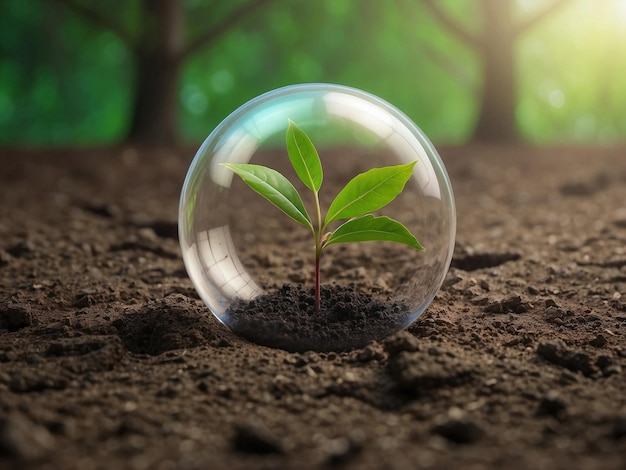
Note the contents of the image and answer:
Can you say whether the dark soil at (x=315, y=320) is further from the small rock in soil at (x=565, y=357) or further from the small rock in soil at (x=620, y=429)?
the small rock in soil at (x=620, y=429)

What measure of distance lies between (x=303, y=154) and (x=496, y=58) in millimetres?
6285

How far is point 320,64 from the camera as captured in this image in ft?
45.9

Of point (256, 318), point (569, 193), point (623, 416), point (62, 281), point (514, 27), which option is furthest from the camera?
point (514, 27)

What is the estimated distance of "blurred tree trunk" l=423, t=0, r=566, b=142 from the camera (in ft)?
28.4

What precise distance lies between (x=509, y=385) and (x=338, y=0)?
10.3m

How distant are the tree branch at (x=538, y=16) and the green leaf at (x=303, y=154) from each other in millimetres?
5986

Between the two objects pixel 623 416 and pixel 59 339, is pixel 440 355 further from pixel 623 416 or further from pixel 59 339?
pixel 59 339

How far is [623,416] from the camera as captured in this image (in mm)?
2342

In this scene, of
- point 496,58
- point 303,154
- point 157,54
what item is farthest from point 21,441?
point 496,58

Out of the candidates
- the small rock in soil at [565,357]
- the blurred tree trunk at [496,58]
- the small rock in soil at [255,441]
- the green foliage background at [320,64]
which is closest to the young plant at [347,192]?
the small rock in soil at [565,357]

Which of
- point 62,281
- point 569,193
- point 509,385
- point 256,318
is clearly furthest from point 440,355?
point 569,193

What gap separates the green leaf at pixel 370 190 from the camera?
3049 mm

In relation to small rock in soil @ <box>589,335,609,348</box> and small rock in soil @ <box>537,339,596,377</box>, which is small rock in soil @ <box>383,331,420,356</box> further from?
small rock in soil @ <box>589,335,609,348</box>

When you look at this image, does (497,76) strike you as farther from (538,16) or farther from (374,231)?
(374,231)
